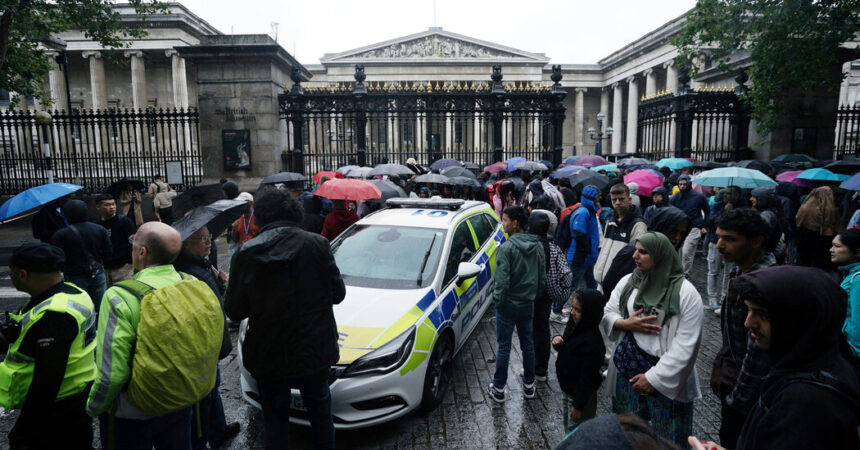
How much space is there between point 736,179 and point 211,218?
25.3ft

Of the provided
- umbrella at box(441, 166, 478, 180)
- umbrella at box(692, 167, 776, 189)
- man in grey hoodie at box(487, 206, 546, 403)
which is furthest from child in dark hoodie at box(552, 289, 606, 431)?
umbrella at box(441, 166, 478, 180)

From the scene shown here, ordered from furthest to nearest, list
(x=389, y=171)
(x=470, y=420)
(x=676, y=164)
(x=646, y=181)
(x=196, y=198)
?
1. (x=676, y=164)
2. (x=389, y=171)
3. (x=646, y=181)
4. (x=196, y=198)
5. (x=470, y=420)

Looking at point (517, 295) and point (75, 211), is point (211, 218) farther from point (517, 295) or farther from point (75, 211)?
point (75, 211)

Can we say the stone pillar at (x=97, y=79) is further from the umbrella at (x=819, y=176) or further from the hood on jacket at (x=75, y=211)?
the umbrella at (x=819, y=176)

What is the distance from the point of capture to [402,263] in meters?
4.84

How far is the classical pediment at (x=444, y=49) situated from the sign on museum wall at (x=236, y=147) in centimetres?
3581

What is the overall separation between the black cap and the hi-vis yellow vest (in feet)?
0.58

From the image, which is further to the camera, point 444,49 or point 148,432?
point 444,49

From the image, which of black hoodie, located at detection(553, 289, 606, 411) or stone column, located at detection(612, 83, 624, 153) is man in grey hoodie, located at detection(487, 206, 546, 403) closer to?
black hoodie, located at detection(553, 289, 606, 411)

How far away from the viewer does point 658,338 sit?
2881 millimetres

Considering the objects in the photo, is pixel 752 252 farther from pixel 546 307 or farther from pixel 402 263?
pixel 402 263

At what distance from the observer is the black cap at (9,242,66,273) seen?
9.05ft

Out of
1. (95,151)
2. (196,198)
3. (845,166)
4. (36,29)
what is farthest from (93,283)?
(845,166)

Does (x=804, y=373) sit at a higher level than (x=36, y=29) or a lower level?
lower
